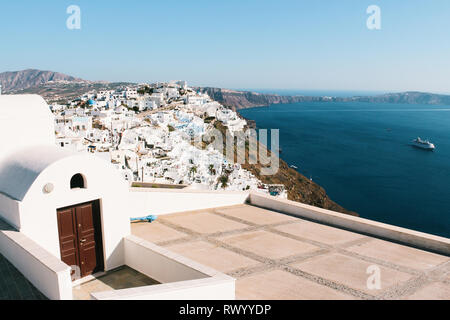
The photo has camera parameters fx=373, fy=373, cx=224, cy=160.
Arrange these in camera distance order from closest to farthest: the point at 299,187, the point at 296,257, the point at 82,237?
the point at 82,237, the point at 296,257, the point at 299,187

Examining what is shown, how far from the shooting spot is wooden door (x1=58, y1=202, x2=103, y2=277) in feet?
16.8

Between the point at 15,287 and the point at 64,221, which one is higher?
the point at 64,221

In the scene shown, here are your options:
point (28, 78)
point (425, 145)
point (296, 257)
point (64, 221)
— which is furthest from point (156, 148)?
point (28, 78)

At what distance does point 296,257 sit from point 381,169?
5475 cm

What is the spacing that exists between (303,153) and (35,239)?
64.8 metres

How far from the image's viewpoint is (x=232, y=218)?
27.9 ft

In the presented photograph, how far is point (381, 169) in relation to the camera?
56344 mm

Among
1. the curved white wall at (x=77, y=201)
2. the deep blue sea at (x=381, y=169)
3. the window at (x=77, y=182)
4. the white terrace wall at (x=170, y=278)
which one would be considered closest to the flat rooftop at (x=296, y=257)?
the white terrace wall at (x=170, y=278)

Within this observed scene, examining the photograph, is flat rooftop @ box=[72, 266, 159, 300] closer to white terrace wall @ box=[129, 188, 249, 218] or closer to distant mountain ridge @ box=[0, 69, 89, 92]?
white terrace wall @ box=[129, 188, 249, 218]

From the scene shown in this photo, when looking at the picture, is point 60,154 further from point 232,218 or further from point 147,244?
point 232,218

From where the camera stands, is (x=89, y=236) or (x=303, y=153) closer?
(x=89, y=236)

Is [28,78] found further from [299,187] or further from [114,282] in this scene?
[114,282]
